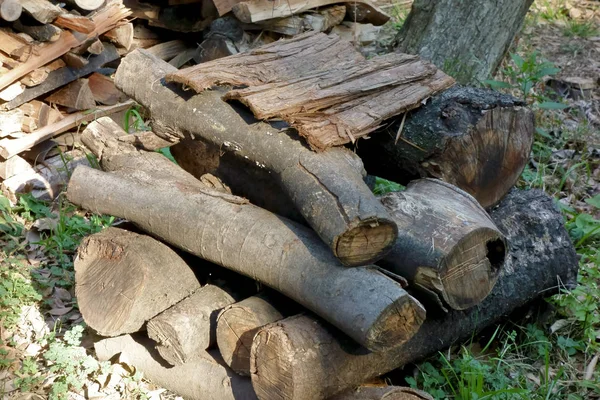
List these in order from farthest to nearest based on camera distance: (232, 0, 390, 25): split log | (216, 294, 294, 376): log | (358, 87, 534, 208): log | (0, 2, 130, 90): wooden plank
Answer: (232, 0, 390, 25): split log
(0, 2, 130, 90): wooden plank
(358, 87, 534, 208): log
(216, 294, 294, 376): log

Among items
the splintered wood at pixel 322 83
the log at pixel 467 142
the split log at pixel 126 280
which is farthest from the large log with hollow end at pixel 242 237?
the log at pixel 467 142

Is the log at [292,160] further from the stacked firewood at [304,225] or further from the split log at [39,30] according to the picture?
the split log at [39,30]

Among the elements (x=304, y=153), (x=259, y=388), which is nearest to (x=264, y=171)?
(x=304, y=153)

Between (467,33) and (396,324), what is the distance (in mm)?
3644

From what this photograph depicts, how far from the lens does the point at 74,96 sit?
18.2 ft

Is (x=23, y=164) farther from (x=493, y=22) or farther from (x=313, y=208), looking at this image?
(x=493, y=22)

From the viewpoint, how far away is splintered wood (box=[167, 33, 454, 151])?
3.11 metres

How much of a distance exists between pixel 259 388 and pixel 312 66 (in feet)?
5.27

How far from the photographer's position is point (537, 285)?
11.7ft

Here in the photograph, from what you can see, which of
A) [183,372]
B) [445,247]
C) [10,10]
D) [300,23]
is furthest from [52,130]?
[445,247]

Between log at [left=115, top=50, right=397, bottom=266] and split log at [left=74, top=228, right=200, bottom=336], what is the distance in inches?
23.0

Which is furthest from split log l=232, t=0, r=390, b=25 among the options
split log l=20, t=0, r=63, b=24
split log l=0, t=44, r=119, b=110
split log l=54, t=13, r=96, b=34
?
split log l=20, t=0, r=63, b=24

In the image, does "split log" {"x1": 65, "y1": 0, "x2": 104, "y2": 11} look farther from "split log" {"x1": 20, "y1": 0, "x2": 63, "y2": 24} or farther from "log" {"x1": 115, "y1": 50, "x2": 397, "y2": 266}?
"log" {"x1": 115, "y1": 50, "x2": 397, "y2": 266}

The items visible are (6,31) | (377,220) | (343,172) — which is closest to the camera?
(377,220)
